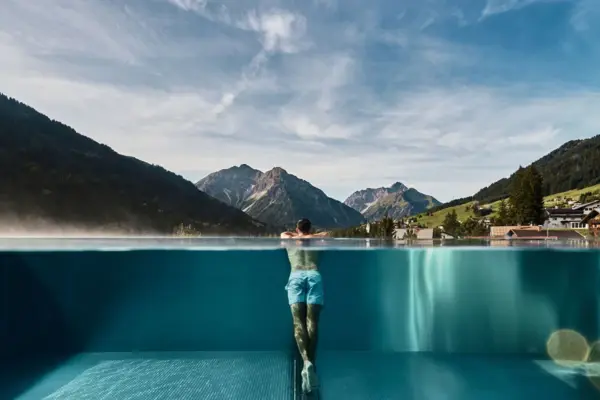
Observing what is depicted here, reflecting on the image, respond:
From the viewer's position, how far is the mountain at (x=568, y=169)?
9131cm

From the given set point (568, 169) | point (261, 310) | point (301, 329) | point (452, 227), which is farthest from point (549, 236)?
point (568, 169)

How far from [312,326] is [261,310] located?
14.7ft

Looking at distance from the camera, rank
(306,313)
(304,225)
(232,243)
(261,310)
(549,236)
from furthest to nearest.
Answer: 1. (549,236)
2. (232,243)
3. (261,310)
4. (304,225)
5. (306,313)

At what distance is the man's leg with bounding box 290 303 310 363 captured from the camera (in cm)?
688

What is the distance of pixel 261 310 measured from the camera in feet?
36.8

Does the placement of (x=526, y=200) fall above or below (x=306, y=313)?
above

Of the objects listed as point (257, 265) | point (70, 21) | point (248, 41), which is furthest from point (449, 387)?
point (70, 21)

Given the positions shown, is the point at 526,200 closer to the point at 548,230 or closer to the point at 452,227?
the point at 452,227

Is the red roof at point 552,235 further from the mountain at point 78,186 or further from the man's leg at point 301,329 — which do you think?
the mountain at point 78,186

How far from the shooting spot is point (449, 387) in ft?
21.8

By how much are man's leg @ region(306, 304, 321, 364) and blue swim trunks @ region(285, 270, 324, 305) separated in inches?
3.3

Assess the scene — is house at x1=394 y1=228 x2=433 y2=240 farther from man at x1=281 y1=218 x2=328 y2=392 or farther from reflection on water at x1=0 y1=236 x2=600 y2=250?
man at x1=281 y1=218 x2=328 y2=392

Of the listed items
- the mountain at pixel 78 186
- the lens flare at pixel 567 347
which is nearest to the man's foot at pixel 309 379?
the lens flare at pixel 567 347

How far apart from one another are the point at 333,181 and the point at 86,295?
15338mm
